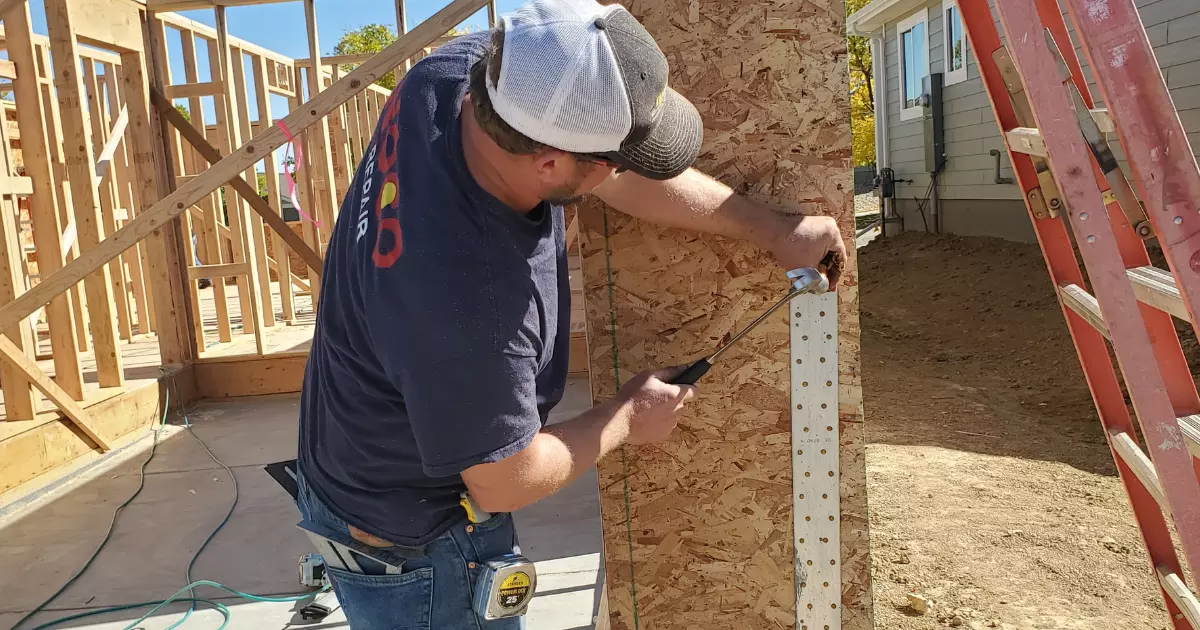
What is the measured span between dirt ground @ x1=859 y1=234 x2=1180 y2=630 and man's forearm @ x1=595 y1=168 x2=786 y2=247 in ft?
7.05

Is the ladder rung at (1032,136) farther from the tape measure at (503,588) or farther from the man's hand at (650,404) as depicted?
the tape measure at (503,588)

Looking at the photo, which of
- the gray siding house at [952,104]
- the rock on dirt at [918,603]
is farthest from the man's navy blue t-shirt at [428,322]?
the gray siding house at [952,104]

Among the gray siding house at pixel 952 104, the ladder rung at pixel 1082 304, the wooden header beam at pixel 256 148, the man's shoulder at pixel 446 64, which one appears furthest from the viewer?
the gray siding house at pixel 952 104

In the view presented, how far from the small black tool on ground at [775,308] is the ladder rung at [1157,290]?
1.84 ft

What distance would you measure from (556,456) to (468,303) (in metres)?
0.34

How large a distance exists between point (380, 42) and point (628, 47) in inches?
1076

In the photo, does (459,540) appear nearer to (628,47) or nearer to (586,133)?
(586,133)

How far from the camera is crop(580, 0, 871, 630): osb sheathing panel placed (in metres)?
1.86

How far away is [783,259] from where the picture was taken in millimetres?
1900

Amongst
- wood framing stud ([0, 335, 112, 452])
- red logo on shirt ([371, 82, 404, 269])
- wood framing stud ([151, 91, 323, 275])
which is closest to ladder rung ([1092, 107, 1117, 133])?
red logo on shirt ([371, 82, 404, 269])

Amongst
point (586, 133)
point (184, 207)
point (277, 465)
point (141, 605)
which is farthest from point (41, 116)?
point (586, 133)

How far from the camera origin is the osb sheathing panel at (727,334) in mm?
1864

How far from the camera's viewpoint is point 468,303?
1320 millimetres

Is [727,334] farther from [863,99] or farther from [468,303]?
[863,99]
